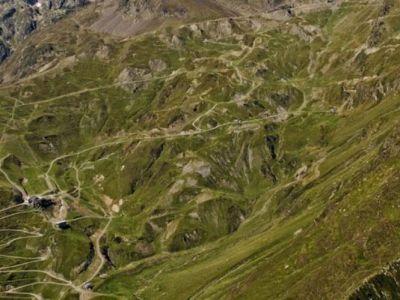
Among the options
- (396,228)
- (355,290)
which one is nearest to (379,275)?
(355,290)

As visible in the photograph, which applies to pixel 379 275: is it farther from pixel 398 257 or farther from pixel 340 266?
pixel 340 266

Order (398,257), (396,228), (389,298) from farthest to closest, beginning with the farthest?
(396,228), (398,257), (389,298)

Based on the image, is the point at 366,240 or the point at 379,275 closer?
the point at 379,275

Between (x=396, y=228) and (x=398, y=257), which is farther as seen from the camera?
(x=396, y=228)

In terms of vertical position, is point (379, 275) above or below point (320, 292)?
above

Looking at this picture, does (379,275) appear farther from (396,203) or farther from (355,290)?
(396,203)

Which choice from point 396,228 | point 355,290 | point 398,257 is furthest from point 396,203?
point 355,290

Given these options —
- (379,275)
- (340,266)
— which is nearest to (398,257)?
(379,275)

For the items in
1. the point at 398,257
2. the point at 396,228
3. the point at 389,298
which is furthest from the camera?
the point at 396,228

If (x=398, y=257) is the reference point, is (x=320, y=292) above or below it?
below
